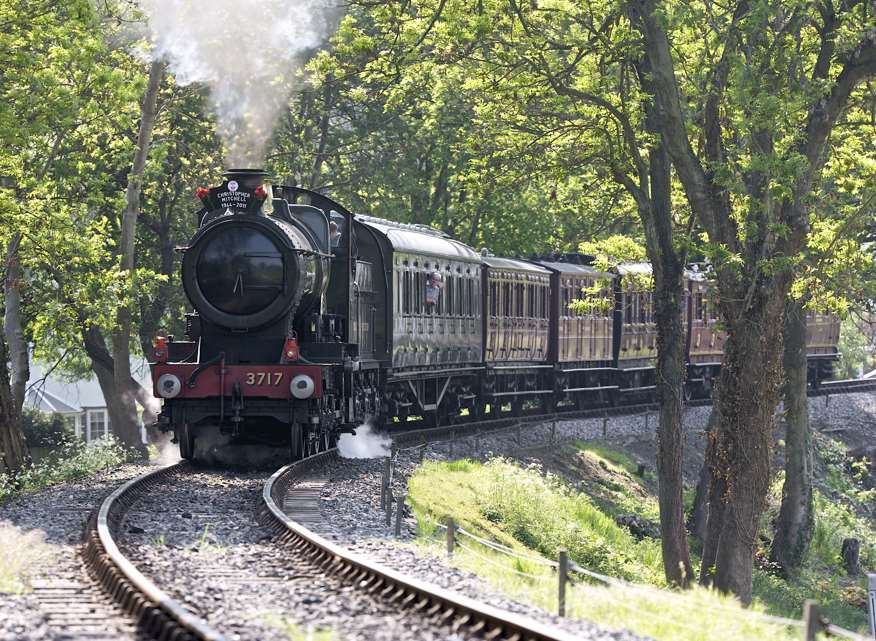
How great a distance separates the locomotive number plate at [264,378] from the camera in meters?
17.4

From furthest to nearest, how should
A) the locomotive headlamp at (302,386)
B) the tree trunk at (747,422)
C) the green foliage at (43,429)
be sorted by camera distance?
the green foliage at (43,429)
the locomotive headlamp at (302,386)
the tree trunk at (747,422)

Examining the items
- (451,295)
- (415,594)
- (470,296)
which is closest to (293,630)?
(415,594)

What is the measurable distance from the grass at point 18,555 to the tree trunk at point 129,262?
12199 millimetres

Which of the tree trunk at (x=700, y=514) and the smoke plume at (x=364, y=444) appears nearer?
the smoke plume at (x=364, y=444)

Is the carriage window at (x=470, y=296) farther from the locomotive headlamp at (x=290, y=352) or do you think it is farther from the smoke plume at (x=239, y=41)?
the locomotive headlamp at (x=290, y=352)

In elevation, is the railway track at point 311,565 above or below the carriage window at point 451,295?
below

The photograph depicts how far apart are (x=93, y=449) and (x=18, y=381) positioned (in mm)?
4822

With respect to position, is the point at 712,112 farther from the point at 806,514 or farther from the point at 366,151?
the point at 366,151

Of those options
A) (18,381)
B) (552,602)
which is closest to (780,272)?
(552,602)

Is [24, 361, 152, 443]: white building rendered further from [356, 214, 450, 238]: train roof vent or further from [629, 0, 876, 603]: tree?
[629, 0, 876, 603]: tree

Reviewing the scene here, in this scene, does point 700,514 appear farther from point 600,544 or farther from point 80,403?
point 80,403

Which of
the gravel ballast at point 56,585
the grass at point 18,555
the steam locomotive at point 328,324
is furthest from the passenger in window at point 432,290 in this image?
the grass at point 18,555

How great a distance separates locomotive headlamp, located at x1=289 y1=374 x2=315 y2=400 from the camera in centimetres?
1717

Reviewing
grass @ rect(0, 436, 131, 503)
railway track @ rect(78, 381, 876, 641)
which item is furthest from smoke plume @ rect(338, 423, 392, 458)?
railway track @ rect(78, 381, 876, 641)
